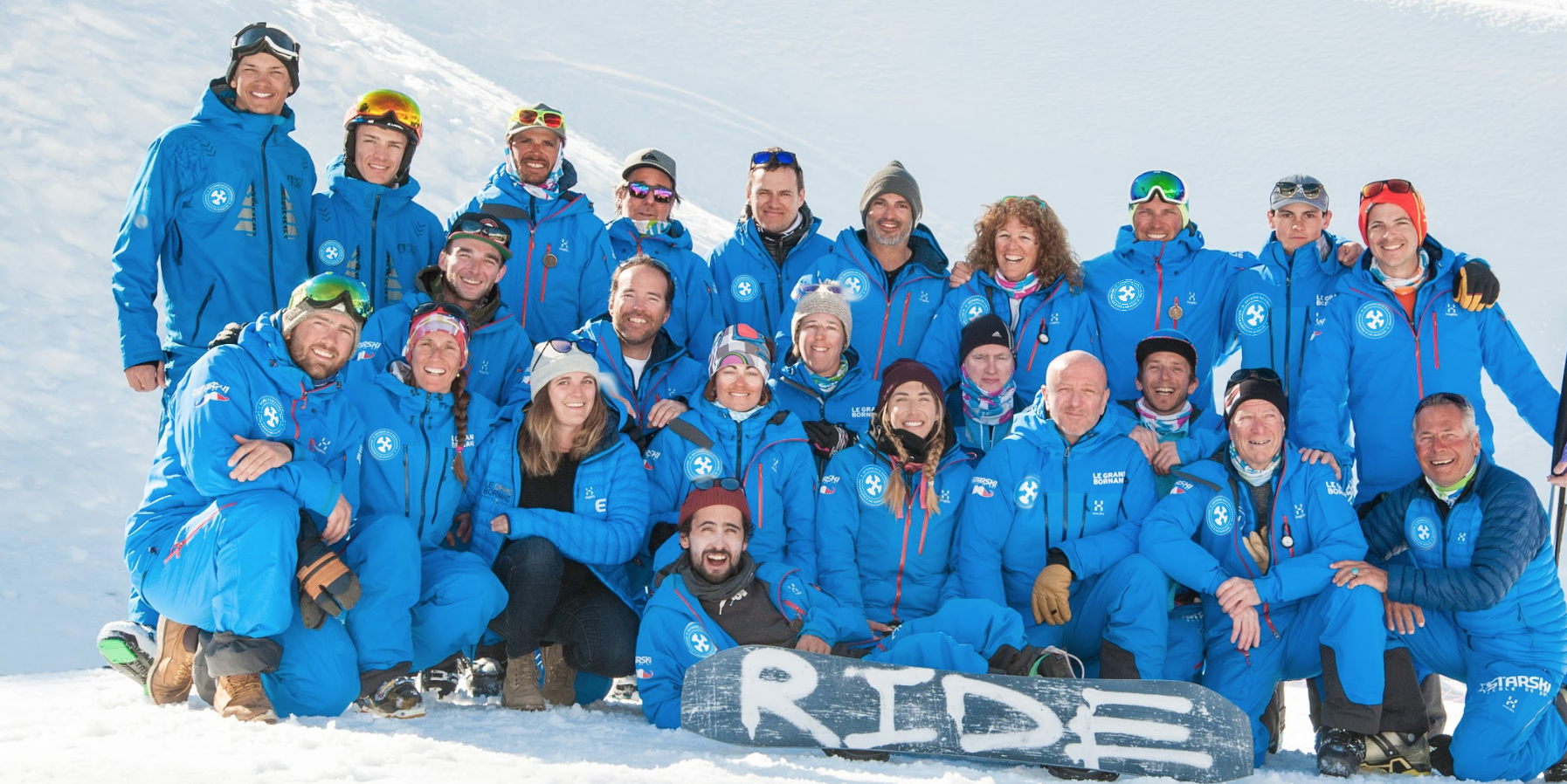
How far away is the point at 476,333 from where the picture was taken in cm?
494

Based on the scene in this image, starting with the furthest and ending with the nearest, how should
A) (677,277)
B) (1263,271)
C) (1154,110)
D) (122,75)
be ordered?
(1154,110) < (122,75) < (677,277) < (1263,271)

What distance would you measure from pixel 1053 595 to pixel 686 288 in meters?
2.30

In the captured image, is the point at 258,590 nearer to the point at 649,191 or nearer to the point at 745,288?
the point at 745,288

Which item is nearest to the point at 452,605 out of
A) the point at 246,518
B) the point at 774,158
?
the point at 246,518

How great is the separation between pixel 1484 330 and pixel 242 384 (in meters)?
4.52

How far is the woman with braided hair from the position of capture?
156 inches

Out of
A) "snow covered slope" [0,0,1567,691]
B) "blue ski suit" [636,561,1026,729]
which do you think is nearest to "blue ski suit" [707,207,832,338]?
"blue ski suit" [636,561,1026,729]

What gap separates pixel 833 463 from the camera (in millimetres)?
4551

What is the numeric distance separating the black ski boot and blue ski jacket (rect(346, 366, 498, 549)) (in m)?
3.01

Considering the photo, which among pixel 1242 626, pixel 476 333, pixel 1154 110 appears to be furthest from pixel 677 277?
pixel 1154 110

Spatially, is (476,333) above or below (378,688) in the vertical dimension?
above

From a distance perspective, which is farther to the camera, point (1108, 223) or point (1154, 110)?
point (1154, 110)

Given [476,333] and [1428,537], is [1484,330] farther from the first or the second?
[476,333]

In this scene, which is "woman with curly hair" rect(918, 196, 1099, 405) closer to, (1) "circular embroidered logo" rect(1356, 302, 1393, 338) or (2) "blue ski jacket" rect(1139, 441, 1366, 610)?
(2) "blue ski jacket" rect(1139, 441, 1366, 610)
